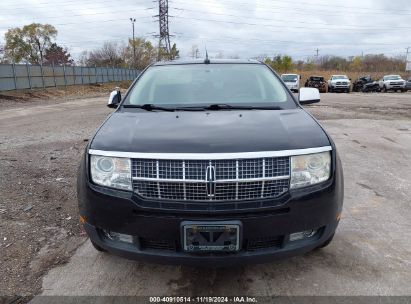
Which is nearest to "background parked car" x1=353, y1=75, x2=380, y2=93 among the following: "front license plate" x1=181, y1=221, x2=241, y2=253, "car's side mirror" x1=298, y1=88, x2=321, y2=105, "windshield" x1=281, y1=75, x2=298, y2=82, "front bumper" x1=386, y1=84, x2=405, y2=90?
"front bumper" x1=386, y1=84, x2=405, y2=90

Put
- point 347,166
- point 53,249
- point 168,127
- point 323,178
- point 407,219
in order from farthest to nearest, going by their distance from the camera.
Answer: point 347,166 < point 407,219 < point 53,249 < point 168,127 < point 323,178

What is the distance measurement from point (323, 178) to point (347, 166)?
368 cm

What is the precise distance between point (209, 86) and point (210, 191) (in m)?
1.65

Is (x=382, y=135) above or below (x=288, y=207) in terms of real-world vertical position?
below

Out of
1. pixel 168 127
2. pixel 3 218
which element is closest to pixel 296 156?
pixel 168 127

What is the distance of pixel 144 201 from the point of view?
2.42m

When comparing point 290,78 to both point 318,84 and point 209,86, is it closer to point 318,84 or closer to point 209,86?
point 318,84

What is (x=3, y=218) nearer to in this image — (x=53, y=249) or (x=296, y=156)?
(x=53, y=249)

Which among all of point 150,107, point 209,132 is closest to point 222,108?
point 150,107

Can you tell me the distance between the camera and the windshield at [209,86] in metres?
3.53

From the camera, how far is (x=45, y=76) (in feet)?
98.6

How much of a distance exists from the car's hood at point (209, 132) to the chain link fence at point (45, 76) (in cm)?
2504

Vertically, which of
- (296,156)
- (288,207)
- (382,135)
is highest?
(296,156)

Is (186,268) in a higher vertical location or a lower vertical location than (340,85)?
higher
